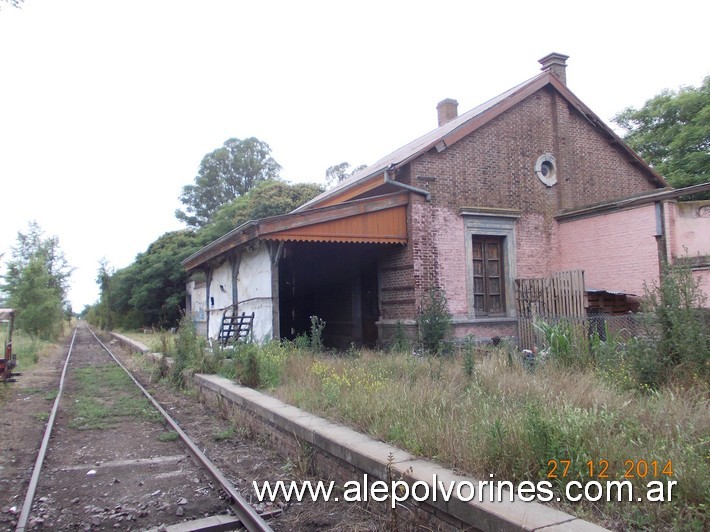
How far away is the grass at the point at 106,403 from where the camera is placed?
30.6 feet

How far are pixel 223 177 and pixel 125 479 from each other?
190 feet

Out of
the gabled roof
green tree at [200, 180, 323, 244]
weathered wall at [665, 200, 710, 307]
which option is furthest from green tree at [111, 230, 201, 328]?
weathered wall at [665, 200, 710, 307]

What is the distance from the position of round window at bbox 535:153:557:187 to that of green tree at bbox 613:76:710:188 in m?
10.4

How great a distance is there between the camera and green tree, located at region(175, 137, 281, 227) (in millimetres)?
60969

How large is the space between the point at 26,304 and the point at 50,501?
25.1 m

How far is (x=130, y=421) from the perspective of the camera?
9.24 metres

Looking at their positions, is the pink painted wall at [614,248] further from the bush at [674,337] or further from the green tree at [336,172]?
the green tree at [336,172]

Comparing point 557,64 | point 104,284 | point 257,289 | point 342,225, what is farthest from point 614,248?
point 104,284

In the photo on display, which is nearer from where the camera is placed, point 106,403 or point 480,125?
Result: point 106,403

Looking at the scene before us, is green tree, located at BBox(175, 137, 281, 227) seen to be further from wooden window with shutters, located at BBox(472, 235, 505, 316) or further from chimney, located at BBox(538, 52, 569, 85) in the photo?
wooden window with shutters, located at BBox(472, 235, 505, 316)

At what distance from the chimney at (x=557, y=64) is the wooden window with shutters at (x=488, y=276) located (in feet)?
19.2

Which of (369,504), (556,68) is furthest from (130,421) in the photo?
(556,68)

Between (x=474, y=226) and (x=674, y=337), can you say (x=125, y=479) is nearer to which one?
(x=674, y=337)

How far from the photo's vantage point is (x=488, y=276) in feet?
47.1
